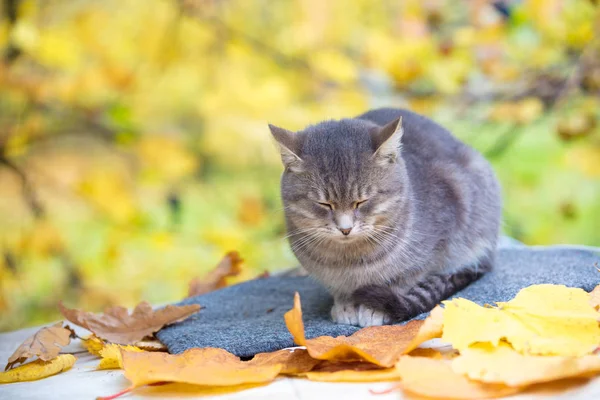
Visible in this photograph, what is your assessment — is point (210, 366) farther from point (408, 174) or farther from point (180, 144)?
point (180, 144)

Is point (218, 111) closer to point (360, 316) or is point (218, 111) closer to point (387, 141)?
point (387, 141)

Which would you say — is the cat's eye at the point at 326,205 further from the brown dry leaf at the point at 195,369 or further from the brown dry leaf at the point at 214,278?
the brown dry leaf at the point at 214,278

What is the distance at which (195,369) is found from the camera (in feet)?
3.77

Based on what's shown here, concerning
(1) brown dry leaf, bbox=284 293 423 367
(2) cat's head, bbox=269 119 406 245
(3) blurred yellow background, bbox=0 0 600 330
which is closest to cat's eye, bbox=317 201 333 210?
(2) cat's head, bbox=269 119 406 245

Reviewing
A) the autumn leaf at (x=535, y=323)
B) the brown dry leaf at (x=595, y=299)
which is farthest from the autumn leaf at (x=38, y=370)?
the brown dry leaf at (x=595, y=299)

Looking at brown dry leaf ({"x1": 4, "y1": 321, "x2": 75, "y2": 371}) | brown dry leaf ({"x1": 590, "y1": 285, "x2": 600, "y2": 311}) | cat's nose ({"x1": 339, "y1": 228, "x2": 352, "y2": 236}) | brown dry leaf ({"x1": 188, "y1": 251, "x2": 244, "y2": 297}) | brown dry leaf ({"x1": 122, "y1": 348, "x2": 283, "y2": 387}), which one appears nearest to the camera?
brown dry leaf ({"x1": 122, "y1": 348, "x2": 283, "y2": 387})

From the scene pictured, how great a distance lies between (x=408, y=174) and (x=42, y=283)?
6.28ft

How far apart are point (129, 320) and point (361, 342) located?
0.65 meters

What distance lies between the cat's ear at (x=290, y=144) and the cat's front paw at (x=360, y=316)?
370 mm

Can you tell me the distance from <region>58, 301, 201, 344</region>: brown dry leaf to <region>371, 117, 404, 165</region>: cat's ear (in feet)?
2.02

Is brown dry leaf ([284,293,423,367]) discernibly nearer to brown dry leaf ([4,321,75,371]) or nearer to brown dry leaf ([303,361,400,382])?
brown dry leaf ([303,361,400,382])

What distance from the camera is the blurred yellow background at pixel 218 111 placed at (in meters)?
2.74

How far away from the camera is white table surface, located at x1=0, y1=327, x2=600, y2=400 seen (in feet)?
3.37

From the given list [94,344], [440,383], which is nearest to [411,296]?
[440,383]
